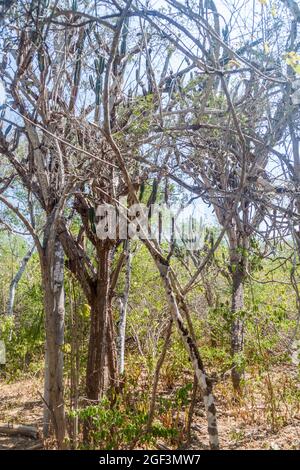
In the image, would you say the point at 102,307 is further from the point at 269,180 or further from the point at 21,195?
the point at 21,195

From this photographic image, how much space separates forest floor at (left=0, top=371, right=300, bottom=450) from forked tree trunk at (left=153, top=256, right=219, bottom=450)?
1524 mm

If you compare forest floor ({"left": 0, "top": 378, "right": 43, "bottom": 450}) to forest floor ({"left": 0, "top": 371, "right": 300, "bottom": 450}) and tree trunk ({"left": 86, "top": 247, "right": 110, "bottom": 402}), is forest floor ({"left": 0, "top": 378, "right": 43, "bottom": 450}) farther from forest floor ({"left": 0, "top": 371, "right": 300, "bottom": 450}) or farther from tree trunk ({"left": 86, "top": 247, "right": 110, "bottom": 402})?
tree trunk ({"left": 86, "top": 247, "right": 110, "bottom": 402})

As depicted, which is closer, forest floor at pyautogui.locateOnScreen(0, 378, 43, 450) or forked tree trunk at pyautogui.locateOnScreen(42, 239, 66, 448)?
forked tree trunk at pyautogui.locateOnScreen(42, 239, 66, 448)

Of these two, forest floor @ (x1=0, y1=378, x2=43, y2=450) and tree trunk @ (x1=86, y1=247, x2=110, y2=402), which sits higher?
tree trunk @ (x1=86, y1=247, x2=110, y2=402)

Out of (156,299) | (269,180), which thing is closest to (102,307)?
(269,180)

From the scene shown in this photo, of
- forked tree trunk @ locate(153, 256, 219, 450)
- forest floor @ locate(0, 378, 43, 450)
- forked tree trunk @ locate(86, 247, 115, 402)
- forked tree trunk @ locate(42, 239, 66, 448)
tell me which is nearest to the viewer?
forked tree trunk @ locate(153, 256, 219, 450)

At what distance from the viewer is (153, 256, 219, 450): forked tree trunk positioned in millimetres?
2957

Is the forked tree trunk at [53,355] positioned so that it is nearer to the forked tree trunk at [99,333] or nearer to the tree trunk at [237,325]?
the forked tree trunk at [99,333]

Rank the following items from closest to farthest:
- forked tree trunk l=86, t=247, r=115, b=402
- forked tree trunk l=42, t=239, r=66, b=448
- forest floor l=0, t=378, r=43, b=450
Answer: forked tree trunk l=42, t=239, r=66, b=448, forked tree trunk l=86, t=247, r=115, b=402, forest floor l=0, t=378, r=43, b=450

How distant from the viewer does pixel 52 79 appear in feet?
14.9

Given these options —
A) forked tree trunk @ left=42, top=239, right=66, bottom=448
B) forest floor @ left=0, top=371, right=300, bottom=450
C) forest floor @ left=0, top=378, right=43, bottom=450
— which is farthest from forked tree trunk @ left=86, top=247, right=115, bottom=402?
forest floor @ left=0, top=378, right=43, bottom=450

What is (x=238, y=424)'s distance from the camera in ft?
17.9

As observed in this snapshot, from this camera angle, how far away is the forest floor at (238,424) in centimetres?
467

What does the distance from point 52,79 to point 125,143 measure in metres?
1.26
